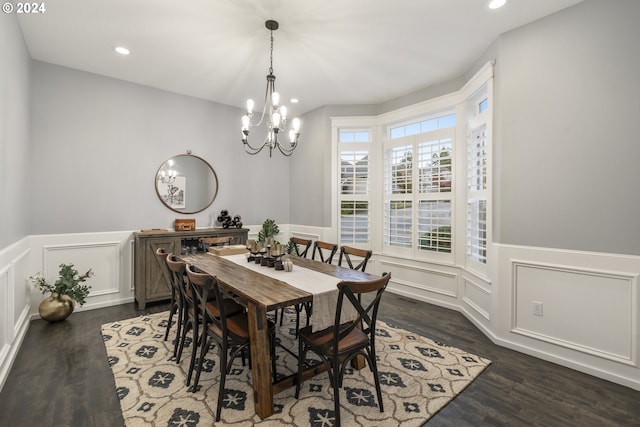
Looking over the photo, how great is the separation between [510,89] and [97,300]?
5.39 metres

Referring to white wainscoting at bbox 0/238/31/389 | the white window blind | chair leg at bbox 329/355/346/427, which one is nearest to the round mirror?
white wainscoting at bbox 0/238/31/389

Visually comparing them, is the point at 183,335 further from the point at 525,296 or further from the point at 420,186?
the point at 420,186

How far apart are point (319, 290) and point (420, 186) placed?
2825 mm

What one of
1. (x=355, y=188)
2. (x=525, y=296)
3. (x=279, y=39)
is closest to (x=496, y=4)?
(x=279, y=39)

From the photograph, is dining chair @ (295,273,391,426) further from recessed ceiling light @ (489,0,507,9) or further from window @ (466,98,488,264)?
recessed ceiling light @ (489,0,507,9)

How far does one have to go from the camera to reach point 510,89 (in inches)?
112

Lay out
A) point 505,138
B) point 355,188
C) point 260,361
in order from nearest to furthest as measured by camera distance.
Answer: point 260,361 < point 505,138 < point 355,188

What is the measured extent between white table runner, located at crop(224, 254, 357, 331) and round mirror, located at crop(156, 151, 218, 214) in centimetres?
250

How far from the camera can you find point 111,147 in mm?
3947

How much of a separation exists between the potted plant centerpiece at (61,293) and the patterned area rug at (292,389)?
816 millimetres

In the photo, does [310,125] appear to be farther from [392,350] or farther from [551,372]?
[551,372]

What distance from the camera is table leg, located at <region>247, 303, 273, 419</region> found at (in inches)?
73.4

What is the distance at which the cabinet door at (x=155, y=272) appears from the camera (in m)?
3.87

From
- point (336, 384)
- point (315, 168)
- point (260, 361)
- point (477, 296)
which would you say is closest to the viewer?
point (336, 384)
